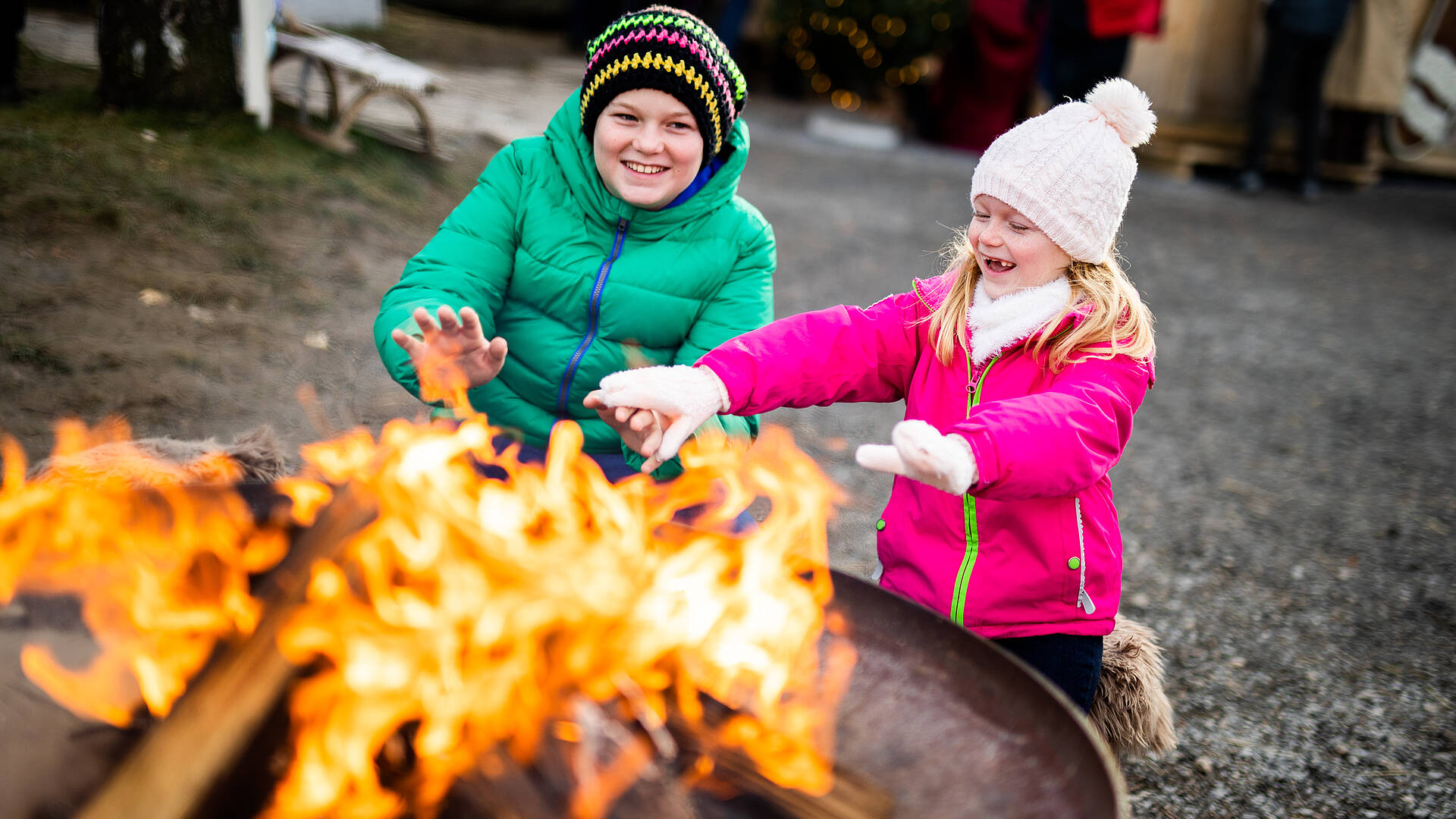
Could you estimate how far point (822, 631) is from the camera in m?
1.64

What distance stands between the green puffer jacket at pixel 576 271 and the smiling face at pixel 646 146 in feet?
0.22

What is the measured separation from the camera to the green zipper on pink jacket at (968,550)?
6.26 ft

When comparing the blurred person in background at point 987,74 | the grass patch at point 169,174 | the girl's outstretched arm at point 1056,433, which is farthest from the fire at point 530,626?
the blurred person in background at point 987,74

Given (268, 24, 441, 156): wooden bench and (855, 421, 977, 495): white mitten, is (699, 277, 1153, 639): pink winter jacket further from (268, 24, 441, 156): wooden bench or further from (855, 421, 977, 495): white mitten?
(268, 24, 441, 156): wooden bench

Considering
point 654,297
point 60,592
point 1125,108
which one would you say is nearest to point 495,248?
point 654,297

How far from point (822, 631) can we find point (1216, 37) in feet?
32.4

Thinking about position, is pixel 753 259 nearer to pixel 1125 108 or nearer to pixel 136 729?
pixel 1125 108

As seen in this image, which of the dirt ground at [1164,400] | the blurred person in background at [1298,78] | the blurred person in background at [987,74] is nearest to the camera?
the dirt ground at [1164,400]

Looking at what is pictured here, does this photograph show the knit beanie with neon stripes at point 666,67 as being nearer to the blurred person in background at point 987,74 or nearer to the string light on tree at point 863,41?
the blurred person in background at point 987,74

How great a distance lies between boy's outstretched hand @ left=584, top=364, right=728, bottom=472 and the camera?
174 centimetres

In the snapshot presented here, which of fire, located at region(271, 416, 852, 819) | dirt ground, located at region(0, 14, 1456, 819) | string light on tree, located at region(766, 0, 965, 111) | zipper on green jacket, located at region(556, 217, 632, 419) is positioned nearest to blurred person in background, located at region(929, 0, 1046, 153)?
string light on tree, located at region(766, 0, 965, 111)

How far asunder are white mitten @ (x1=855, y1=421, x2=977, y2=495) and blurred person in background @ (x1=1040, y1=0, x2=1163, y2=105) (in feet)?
22.0

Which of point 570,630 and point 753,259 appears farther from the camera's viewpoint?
point 753,259

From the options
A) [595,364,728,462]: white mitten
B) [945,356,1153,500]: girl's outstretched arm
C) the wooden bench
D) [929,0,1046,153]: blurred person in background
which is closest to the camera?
[945,356,1153,500]: girl's outstretched arm
